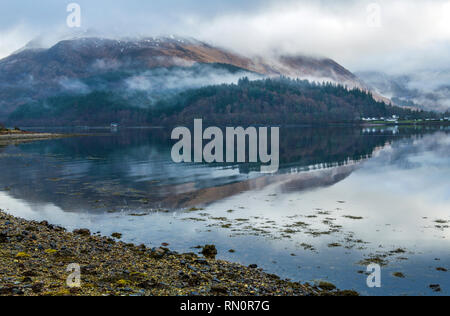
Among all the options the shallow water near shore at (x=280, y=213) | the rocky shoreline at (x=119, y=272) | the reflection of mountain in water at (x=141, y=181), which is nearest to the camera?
the rocky shoreline at (x=119, y=272)

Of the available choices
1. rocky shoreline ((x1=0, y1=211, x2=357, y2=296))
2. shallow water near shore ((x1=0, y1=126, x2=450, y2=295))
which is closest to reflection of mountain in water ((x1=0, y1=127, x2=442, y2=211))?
shallow water near shore ((x1=0, y1=126, x2=450, y2=295))

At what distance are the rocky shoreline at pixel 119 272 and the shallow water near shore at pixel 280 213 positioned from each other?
228cm

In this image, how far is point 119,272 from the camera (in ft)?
67.8

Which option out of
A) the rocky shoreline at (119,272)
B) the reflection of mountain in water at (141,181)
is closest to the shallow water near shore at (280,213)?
the reflection of mountain in water at (141,181)

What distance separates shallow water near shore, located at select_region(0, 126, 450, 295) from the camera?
2441cm

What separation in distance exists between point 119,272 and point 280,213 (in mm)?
20428

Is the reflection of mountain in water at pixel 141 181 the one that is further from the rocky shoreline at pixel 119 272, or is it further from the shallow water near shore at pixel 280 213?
the rocky shoreline at pixel 119 272

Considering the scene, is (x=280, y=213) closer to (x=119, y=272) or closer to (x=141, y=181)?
(x=119, y=272)

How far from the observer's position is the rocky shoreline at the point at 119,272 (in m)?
17.9

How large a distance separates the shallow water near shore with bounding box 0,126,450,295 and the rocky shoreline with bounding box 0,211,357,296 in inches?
89.8

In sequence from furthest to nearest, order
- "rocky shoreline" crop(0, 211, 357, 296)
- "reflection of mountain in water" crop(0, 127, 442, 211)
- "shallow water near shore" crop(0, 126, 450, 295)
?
"reflection of mountain in water" crop(0, 127, 442, 211), "shallow water near shore" crop(0, 126, 450, 295), "rocky shoreline" crop(0, 211, 357, 296)

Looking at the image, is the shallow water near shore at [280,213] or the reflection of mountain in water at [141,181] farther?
the reflection of mountain in water at [141,181]

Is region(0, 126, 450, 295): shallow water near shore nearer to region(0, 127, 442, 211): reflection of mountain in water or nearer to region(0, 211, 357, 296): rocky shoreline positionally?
region(0, 127, 442, 211): reflection of mountain in water
